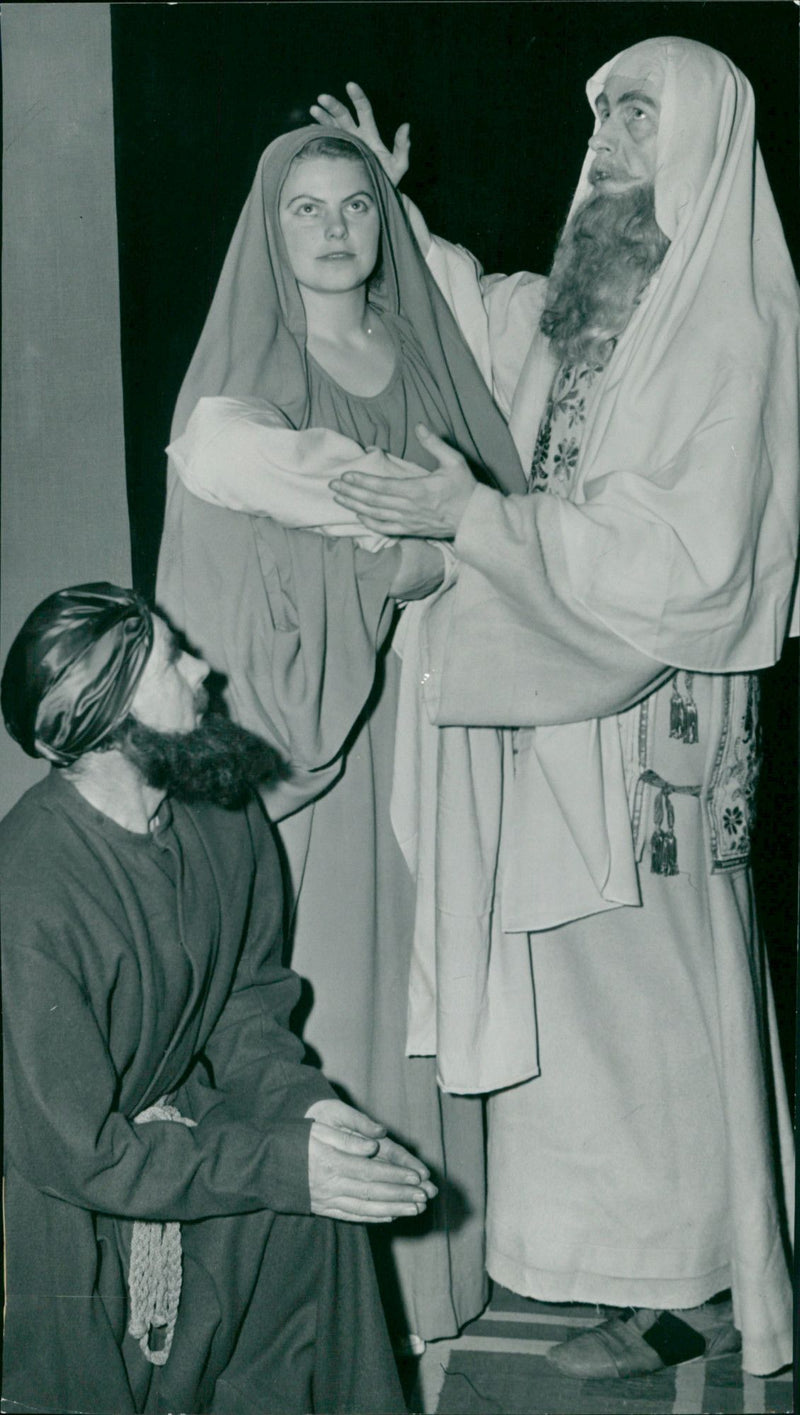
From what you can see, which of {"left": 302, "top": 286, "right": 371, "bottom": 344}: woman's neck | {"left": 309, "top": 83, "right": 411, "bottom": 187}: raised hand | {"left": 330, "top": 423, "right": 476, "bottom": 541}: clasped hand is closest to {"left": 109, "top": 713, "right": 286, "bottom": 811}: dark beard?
{"left": 330, "top": 423, "right": 476, "bottom": 541}: clasped hand

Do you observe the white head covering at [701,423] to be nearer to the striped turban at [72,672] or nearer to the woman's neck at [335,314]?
the woman's neck at [335,314]

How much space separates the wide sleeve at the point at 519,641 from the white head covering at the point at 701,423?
0.03 m

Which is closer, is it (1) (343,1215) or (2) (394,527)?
(1) (343,1215)

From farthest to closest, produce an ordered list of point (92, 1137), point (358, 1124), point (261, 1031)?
1. point (261, 1031)
2. point (358, 1124)
3. point (92, 1137)

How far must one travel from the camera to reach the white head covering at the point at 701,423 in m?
2.41

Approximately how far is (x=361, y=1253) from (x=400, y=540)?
0.99 meters

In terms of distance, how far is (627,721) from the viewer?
2564 millimetres

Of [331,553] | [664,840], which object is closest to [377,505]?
[331,553]

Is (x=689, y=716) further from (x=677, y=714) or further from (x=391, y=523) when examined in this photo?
(x=391, y=523)

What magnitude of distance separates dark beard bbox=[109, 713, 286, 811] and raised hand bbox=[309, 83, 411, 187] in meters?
0.87

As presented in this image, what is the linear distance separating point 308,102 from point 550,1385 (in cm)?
192

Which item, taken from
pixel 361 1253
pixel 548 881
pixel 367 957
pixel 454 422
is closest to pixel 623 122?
pixel 454 422

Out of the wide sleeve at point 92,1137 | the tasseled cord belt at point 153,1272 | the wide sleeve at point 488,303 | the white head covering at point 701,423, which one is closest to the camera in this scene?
the wide sleeve at point 92,1137

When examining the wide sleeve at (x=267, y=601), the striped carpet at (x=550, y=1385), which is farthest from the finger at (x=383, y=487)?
the striped carpet at (x=550, y=1385)
